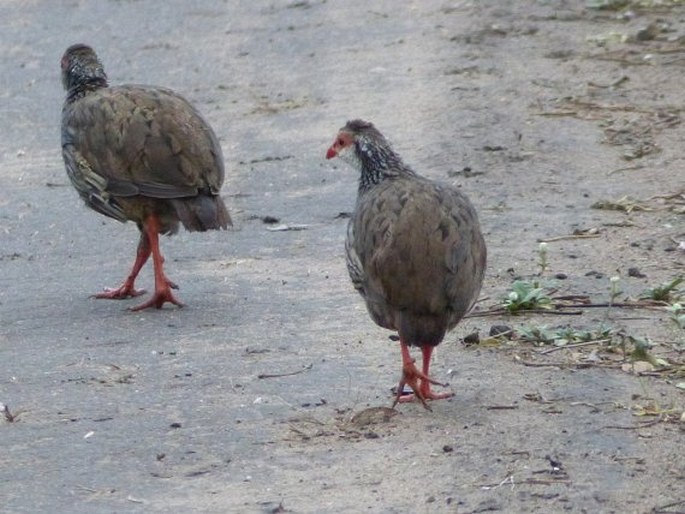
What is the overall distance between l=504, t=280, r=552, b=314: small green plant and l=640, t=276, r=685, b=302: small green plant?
0.52m

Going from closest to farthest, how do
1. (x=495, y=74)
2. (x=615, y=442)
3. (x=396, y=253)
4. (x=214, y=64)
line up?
1. (x=615, y=442)
2. (x=396, y=253)
3. (x=495, y=74)
4. (x=214, y=64)

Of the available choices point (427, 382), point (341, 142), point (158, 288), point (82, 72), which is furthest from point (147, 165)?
point (427, 382)

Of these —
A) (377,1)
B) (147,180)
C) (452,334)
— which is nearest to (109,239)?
(147,180)

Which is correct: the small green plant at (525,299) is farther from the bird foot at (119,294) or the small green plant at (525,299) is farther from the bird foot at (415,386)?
the bird foot at (119,294)

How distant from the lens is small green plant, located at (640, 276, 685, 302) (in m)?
8.27

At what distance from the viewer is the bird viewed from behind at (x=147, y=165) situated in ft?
29.4

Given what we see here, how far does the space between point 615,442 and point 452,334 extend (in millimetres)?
1848

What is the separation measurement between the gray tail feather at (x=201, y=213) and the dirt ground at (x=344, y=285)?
0.44m

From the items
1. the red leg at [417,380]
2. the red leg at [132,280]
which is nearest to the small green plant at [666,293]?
the red leg at [417,380]

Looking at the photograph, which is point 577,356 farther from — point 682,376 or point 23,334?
point 23,334

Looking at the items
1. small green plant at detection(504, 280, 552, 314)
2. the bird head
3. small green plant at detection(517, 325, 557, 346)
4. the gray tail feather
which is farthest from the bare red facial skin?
the bird head

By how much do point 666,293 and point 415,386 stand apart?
200cm

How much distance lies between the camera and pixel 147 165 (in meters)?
9.00

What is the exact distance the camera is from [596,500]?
573 centimetres
